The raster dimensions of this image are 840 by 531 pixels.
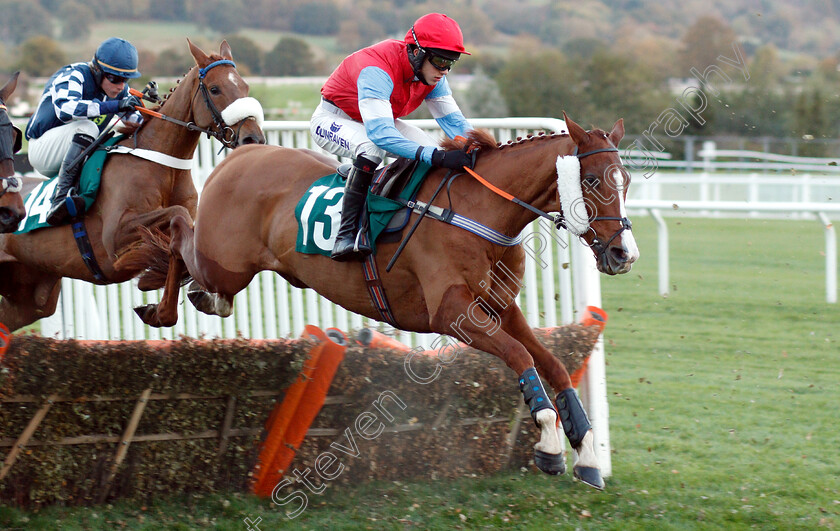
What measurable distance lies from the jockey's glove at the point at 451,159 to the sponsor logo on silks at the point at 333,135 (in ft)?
1.91

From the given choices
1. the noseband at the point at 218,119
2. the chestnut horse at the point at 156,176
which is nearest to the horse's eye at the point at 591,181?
the chestnut horse at the point at 156,176

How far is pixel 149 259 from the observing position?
485 centimetres

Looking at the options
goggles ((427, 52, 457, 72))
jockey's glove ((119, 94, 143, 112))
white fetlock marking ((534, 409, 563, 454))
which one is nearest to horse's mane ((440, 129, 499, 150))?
goggles ((427, 52, 457, 72))

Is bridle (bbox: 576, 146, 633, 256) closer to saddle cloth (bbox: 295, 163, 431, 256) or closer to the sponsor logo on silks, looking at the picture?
saddle cloth (bbox: 295, 163, 431, 256)

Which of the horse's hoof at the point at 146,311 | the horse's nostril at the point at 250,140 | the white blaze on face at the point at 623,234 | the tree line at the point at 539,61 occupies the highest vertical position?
the tree line at the point at 539,61

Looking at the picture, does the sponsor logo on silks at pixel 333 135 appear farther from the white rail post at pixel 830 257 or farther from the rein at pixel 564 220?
the white rail post at pixel 830 257

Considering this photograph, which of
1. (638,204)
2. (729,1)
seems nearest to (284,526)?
(638,204)

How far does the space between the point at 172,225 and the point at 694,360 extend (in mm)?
4528

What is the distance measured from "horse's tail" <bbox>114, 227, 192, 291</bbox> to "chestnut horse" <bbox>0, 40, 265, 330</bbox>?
5cm

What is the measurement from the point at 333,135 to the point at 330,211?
1.38ft

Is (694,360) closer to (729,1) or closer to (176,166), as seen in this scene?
(176,166)

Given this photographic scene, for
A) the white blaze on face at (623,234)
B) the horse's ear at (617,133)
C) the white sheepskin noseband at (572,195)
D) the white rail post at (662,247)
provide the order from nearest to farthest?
1. the white blaze on face at (623,234)
2. the white sheepskin noseband at (572,195)
3. the horse's ear at (617,133)
4. the white rail post at (662,247)

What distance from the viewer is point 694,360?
7453mm

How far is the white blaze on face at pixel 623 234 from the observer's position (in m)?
3.46
